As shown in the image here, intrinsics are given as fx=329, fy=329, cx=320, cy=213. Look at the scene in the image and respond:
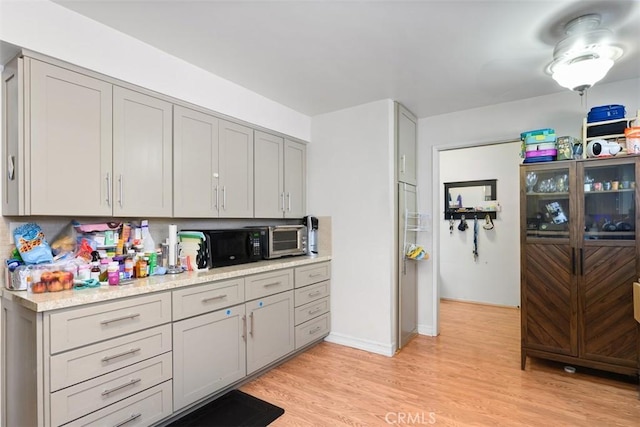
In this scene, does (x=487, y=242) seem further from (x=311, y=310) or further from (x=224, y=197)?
(x=224, y=197)

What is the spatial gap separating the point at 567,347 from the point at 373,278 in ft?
5.41

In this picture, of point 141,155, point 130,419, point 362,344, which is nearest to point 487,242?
point 362,344

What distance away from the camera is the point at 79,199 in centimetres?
189

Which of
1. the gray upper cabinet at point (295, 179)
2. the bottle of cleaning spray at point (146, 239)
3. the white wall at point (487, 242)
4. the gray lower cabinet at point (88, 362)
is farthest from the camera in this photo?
the white wall at point (487, 242)

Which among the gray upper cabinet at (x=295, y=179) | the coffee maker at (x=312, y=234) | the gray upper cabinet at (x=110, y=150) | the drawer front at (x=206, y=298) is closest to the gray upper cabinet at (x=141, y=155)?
the gray upper cabinet at (x=110, y=150)

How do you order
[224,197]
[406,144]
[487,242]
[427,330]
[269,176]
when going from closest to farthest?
[224,197] → [269,176] → [406,144] → [427,330] → [487,242]

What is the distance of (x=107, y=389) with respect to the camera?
1.74 m

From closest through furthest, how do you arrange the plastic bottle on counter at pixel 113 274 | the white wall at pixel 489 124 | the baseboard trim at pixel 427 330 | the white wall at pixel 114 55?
1. the white wall at pixel 114 55
2. the plastic bottle on counter at pixel 113 274
3. the white wall at pixel 489 124
4. the baseboard trim at pixel 427 330

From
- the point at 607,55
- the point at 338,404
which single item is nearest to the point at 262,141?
the point at 338,404

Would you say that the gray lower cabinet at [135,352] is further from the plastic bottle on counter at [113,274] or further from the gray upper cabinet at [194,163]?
the gray upper cabinet at [194,163]

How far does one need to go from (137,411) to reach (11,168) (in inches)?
59.3

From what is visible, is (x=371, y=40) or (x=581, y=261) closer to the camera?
(x=371, y=40)

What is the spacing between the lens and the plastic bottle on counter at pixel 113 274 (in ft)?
6.31

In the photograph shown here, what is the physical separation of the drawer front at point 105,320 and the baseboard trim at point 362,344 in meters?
1.92
